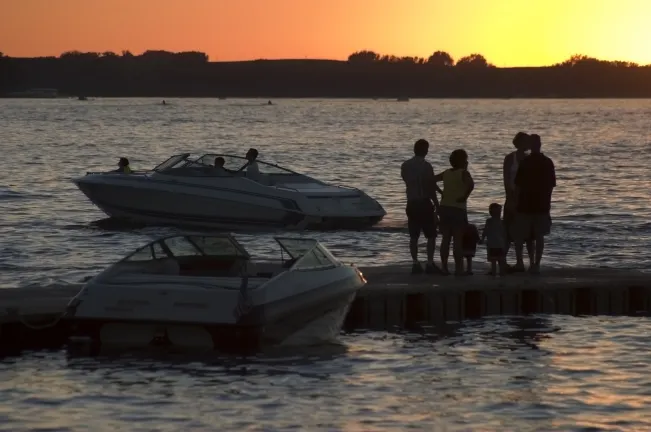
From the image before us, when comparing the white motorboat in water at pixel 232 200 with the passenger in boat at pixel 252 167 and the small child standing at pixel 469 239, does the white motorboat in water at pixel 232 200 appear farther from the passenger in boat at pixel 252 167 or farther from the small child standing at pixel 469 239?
the small child standing at pixel 469 239

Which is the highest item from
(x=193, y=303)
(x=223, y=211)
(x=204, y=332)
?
(x=193, y=303)

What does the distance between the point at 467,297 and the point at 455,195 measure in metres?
1.33

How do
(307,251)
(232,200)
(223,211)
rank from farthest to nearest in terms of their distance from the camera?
1. (223,211)
2. (232,200)
3. (307,251)

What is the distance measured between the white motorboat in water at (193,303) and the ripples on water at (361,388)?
29 cm

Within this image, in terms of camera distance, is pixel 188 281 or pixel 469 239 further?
pixel 469 239

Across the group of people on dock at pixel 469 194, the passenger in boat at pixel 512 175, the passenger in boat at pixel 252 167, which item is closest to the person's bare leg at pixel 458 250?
the group of people on dock at pixel 469 194

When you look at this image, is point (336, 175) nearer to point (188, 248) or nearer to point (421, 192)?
point (421, 192)

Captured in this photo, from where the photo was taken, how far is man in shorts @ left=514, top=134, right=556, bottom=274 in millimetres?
17375

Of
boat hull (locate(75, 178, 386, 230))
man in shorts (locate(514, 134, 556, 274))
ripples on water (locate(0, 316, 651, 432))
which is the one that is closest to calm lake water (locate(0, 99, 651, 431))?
ripples on water (locate(0, 316, 651, 432))

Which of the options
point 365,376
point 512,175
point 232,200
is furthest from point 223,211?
point 365,376

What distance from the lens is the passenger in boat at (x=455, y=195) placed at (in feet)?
56.1

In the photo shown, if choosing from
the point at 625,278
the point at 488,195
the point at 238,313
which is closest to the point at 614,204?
the point at 488,195

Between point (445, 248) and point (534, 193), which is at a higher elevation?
point (534, 193)

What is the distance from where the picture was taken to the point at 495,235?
17.6m
